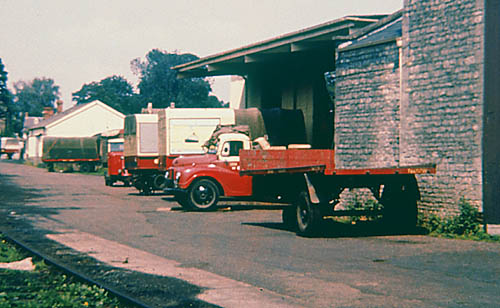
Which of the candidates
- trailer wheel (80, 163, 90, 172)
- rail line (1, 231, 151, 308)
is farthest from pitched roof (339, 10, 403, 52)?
trailer wheel (80, 163, 90, 172)

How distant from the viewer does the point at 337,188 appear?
43.6ft

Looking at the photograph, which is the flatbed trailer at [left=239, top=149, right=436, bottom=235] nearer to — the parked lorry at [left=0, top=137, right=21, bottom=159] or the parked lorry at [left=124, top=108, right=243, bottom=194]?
the parked lorry at [left=124, top=108, right=243, bottom=194]

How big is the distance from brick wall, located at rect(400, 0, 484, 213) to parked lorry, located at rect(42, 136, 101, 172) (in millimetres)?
44194

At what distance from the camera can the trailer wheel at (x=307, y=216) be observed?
13227mm

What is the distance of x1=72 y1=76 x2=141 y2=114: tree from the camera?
117 m

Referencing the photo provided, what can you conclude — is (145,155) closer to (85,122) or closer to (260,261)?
(260,261)

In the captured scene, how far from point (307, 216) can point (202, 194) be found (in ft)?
21.8

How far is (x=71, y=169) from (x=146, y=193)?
31.3 m

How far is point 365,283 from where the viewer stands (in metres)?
8.54

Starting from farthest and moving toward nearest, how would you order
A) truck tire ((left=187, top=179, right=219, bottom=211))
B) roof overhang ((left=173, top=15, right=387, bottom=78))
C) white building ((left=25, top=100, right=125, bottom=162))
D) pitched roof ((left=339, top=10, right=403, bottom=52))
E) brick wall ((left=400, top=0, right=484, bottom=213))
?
1. white building ((left=25, top=100, right=125, bottom=162))
2. roof overhang ((left=173, top=15, right=387, bottom=78))
3. truck tire ((left=187, top=179, right=219, bottom=211))
4. pitched roof ((left=339, top=10, right=403, bottom=52))
5. brick wall ((left=400, top=0, right=484, bottom=213))

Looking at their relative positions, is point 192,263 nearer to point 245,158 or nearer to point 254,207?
point 245,158

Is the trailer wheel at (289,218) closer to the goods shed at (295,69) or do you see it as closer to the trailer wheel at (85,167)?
the goods shed at (295,69)

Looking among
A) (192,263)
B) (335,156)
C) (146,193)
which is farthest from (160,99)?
(192,263)

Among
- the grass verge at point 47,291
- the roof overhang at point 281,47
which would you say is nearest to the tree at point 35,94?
the roof overhang at point 281,47
